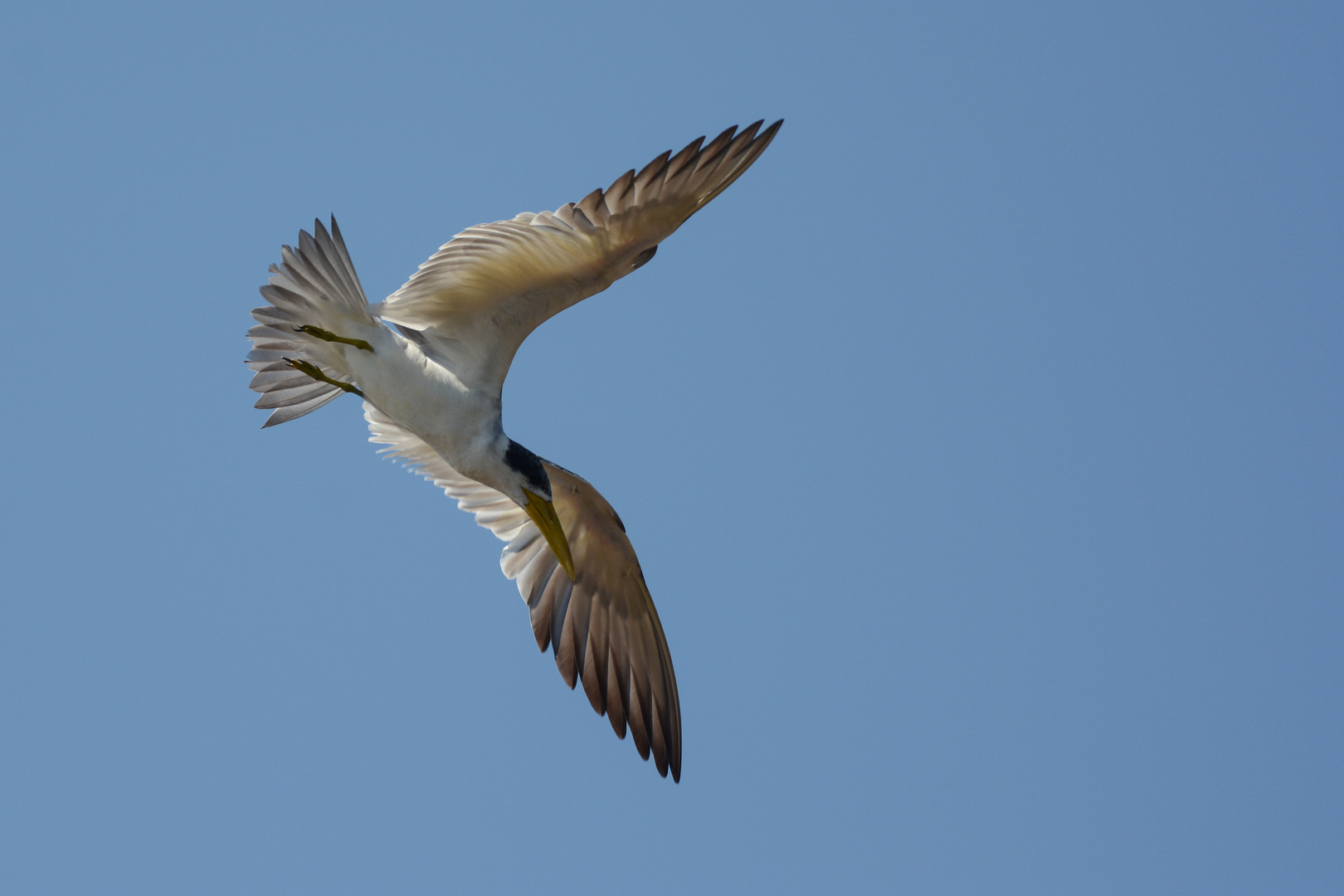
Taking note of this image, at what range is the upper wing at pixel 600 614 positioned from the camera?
27.9ft

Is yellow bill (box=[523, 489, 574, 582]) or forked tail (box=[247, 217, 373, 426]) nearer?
forked tail (box=[247, 217, 373, 426])

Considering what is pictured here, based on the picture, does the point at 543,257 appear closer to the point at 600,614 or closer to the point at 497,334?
the point at 497,334

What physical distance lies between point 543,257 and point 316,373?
1493 millimetres

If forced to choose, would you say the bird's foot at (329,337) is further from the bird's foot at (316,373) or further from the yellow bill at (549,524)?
the yellow bill at (549,524)

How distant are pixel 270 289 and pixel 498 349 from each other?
1289 millimetres

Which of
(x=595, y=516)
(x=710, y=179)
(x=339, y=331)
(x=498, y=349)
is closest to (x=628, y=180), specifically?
(x=710, y=179)

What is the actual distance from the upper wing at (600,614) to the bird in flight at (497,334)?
0.04 feet

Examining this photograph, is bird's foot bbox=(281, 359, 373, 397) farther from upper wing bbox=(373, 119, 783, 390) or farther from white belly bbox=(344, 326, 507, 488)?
upper wing bbox=(373, 119, 783, 390)

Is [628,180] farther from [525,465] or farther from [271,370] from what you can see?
[271,370]

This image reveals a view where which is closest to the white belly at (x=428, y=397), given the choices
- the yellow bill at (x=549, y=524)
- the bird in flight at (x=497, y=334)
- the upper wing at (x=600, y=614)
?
the bird in flight at (x=497, y=334)

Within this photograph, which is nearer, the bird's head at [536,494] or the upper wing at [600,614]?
the bird's head at [536,494]

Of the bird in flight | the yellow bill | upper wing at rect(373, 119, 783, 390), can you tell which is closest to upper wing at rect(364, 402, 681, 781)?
the bird in flight

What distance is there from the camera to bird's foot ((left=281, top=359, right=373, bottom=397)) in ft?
24.2

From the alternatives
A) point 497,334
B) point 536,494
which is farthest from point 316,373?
point 536,494
